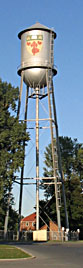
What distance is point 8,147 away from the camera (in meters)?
38.1

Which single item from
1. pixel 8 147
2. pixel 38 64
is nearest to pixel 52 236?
pixel 8 147

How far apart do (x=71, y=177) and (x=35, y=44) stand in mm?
24466


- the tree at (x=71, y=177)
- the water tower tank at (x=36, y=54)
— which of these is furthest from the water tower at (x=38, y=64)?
the tree at (x=71, y=177)

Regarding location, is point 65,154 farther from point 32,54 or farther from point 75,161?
point 32,54

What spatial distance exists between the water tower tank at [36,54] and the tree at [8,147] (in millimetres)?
3570

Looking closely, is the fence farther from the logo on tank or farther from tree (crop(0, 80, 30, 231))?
the logo on tank

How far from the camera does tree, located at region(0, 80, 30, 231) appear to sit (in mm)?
36125

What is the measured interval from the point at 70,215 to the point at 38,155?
53.0 feet

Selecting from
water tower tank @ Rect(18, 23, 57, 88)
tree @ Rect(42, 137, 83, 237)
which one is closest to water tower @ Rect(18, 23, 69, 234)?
water tower tank @ Rect(18, 23, 57, 88)

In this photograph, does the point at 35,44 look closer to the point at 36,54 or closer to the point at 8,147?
the point at 36,54

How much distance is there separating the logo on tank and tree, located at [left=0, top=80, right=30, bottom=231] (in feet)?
16.4

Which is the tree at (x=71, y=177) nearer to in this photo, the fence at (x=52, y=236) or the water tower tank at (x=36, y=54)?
the fence at (x=52, y=236)

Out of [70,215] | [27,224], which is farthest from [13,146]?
[27,224]

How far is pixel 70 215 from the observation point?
55.9 metres
